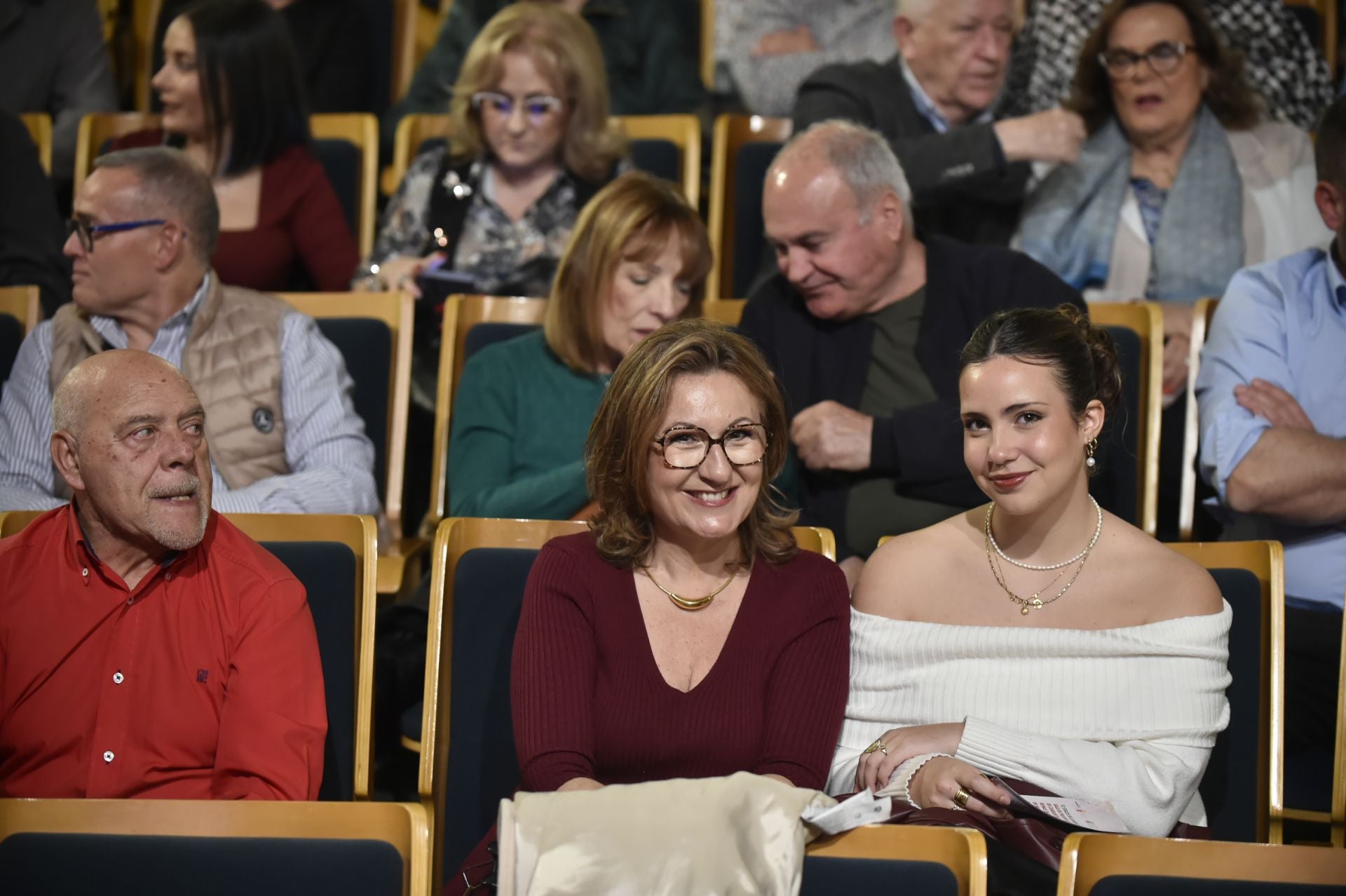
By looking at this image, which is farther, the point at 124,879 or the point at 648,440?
the point at 648,440

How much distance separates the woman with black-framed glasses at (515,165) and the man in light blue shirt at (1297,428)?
4.81ft

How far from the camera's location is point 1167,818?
1833mm

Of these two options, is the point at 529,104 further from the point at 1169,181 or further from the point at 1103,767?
the point at 1103,767

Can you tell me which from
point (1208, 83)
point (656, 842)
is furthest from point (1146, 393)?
point (656, 842)

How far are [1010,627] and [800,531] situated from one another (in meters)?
0.34

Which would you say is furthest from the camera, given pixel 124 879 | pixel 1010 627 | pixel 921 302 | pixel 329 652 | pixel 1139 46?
pixel 1139 46

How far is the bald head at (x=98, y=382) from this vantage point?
6.38 feet

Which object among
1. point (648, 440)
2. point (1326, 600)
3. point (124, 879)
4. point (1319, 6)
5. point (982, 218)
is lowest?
point (124, 879)

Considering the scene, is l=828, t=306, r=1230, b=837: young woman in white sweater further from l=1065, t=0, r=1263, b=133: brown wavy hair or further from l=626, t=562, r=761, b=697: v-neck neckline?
l=1065, t=0, r=1263, b=133: brown wavy hair

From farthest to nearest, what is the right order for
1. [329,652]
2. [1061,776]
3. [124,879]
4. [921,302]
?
1. [921,302]
2. [329,652]
3. [1061,776]
4. [124,879]

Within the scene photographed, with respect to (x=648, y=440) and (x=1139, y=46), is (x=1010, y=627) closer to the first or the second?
(x=648, y=440)

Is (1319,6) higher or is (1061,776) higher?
(1319,6)

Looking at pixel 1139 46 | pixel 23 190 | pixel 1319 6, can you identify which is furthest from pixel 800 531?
pixel 1319 6

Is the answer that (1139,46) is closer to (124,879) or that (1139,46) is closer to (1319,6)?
(1319,6)
